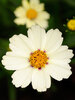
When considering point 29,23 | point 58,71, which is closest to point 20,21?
point 29,23

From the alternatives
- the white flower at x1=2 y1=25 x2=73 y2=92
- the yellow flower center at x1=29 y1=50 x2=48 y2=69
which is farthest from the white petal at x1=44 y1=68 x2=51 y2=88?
the yellow flower center at x1=29 y1=50 x2=48 y2=69

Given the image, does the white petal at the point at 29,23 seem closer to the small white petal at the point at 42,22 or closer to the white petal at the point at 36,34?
the small white petal at the point at 42,22

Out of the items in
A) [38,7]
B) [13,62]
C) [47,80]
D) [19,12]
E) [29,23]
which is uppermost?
[38,7]

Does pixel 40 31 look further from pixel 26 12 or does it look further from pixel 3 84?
pixel 3 84

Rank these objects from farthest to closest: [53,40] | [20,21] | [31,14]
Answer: [31,14]
[20,21]
[53,40]

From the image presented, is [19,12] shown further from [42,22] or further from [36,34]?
[36,34]

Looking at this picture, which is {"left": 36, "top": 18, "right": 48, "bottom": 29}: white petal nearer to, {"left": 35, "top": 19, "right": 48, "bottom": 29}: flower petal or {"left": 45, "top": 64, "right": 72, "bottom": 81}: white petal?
{"left": 35, "top": 19, "right": 48, "bottom": 29}: flower petal
